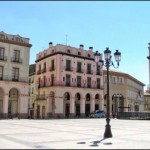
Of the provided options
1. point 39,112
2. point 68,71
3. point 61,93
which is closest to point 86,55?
point 68,71

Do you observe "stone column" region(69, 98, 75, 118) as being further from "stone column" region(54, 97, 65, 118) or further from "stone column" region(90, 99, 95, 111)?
"stone column" region(90, 99, 95, 111)

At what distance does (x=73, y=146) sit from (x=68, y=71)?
4372 cm

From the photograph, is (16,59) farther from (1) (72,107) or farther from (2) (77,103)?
(2) (77,103)

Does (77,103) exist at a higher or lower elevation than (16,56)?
lower

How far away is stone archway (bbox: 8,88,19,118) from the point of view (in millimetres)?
47469

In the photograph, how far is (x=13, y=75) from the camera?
47.0 m

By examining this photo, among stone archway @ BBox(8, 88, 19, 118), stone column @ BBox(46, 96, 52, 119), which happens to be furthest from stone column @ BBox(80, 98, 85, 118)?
stone archway @ BBox(8, 88, 19, 118)

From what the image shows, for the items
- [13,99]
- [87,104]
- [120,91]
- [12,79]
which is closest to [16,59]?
[12,79]

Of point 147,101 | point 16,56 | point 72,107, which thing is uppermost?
point 16,56

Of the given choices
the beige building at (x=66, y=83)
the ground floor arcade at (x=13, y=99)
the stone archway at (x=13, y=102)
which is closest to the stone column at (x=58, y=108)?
the beige building at (x=66, y=83)

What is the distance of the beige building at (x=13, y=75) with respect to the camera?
45.7 m

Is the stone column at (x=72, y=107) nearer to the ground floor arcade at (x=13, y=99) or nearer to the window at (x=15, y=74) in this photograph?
the ground floor arcade at (x=13, y=99)

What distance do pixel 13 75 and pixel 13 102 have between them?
4.44 meters

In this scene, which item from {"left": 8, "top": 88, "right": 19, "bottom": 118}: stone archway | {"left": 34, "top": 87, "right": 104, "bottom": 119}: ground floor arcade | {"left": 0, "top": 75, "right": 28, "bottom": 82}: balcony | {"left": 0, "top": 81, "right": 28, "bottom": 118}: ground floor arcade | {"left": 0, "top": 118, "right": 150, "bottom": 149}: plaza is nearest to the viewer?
{"left": 0, "top": 118, "right": 150, "bottom": 149}: plaza
